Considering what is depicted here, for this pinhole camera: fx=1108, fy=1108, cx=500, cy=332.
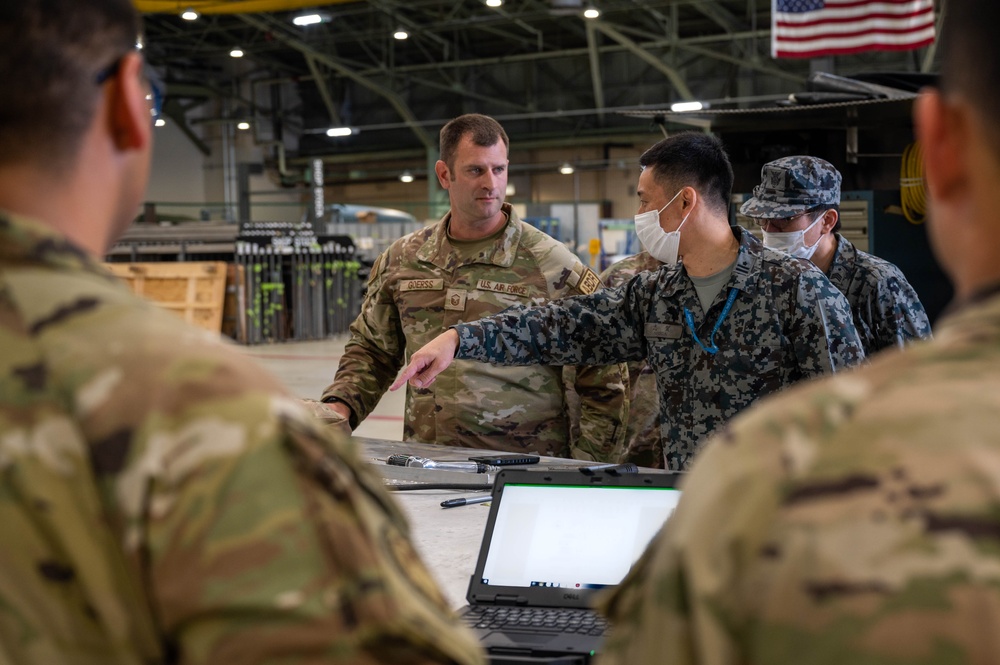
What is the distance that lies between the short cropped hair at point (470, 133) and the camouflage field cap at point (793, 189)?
0.86 meters

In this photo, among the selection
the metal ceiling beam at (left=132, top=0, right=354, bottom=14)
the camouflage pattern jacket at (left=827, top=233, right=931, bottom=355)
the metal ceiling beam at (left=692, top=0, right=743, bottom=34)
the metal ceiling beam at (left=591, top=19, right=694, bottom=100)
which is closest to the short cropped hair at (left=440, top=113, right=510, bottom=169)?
the camouflage pattern jacket at (left=827, top=233, right=931, bottom=355)

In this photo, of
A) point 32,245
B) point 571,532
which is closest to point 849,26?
point 571,532

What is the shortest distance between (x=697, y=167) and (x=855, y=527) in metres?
2.33

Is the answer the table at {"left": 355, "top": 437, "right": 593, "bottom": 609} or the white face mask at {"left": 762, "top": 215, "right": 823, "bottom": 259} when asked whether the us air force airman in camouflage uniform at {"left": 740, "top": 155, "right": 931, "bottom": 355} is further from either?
the table at {"left": 355, "top": 437, "right": 593, "bottom": 609}

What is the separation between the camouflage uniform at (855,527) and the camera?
643 millimetres

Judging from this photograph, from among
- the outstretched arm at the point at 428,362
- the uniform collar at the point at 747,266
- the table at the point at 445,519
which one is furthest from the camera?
the uniform collar at the point at 747,266

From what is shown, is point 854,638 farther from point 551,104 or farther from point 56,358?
point 551,104

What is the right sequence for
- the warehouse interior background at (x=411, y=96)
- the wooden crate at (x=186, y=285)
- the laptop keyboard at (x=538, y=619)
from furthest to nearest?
the warehouse interior background at (x=411, y=96) < the wooden crate at (x=186, y=285) < the laptop keyboard at (x=538, y=619)

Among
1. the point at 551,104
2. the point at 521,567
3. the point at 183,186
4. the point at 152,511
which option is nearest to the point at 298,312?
the point at 551,104

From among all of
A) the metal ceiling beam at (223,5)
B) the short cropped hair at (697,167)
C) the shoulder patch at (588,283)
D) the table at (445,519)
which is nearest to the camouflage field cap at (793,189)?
the shoulder patch at (588,283)

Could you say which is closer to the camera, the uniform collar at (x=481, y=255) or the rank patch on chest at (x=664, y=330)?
the rank patch on chest at (x=664, y=330)

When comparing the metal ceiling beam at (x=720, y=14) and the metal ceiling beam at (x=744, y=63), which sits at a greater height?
the metal ceiling beam at (x=720, y=14)

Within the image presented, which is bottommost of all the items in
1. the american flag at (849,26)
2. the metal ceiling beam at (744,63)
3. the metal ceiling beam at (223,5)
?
the american flag at (849,26)

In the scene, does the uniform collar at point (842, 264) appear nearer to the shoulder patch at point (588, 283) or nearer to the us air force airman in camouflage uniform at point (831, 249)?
the us air force airman in camouflage uniform at point (831, 249)
